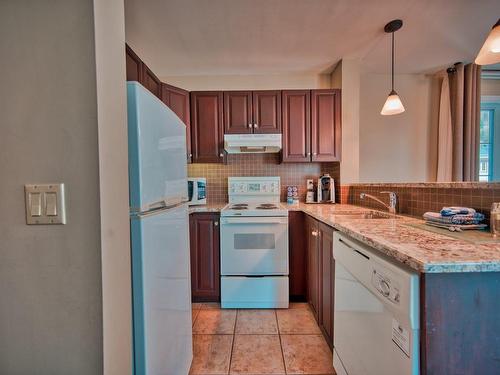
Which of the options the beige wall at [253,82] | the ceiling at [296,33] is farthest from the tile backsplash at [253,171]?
the ceiling at [296,33]

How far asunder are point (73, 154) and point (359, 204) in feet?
7.95

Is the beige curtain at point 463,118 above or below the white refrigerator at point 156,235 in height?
above

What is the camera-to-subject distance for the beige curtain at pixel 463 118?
2.65 m

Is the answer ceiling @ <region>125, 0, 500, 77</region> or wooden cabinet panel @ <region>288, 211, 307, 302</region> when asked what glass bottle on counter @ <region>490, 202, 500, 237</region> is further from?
ceiling @ <region>125, 0, 500, 77</region>

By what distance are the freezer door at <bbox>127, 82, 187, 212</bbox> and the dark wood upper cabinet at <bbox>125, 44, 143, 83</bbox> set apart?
81cm

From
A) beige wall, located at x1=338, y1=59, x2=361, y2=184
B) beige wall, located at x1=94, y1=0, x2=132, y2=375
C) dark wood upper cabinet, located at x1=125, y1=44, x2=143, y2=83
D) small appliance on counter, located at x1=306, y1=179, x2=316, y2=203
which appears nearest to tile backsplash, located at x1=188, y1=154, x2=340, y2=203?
small appliance on counter, located at x1=306, y1=179, x2=316, y2=203

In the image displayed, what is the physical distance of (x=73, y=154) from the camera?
0.62m

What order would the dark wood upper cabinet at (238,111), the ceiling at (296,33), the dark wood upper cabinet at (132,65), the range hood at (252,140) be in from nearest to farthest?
the dark wood upper cabinet at (132,65) < the ceiling at (296,33) < the range hood at (252,140) < the dark wood upper cabinet at (238,111)

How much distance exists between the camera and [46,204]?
623 mm

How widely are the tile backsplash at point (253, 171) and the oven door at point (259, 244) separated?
2.41 ft

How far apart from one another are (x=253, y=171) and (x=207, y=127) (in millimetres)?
768

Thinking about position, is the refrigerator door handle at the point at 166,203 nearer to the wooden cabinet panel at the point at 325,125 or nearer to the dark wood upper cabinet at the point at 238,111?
the dark wood upper cabinet at the point at 238,111

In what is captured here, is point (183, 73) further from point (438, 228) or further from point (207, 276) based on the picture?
point (438, 228)

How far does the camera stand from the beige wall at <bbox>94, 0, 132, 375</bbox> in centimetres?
64
